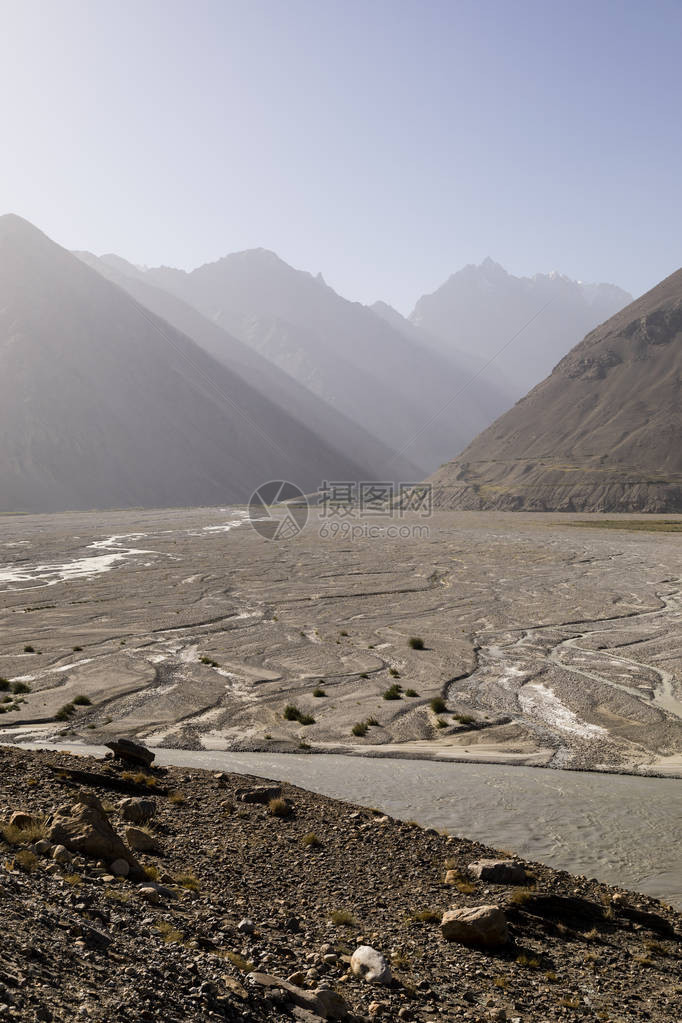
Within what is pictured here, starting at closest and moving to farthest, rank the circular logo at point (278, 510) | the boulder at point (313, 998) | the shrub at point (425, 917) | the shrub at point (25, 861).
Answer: the boulder at point (313, 998) → the shrub at point (25, 861) → the shrub at point (425, 917) → the circular logo at point (278, 510)

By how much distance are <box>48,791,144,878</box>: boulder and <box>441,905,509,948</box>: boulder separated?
332 centimetres

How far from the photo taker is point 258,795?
36.7 ft

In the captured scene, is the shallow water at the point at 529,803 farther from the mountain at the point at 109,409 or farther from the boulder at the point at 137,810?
the mountain at the point at 109,409

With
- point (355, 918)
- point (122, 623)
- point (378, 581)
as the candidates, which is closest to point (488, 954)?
point (355, 918)

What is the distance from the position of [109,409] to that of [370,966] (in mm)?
152627

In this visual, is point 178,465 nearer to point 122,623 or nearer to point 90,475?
point 90,475

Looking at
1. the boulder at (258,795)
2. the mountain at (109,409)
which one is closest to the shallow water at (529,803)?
the boulder at (258,795)

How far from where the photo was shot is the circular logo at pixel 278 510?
72.6 metres

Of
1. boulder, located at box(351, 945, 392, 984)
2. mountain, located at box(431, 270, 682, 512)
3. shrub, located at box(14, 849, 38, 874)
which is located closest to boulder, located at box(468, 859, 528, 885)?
boulder, located at box(351, 945, 392, 984)

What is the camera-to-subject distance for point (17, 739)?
1503 centimetres

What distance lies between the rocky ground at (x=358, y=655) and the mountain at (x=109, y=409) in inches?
3606

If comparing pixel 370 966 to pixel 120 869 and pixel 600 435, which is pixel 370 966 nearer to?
pixel 120 869

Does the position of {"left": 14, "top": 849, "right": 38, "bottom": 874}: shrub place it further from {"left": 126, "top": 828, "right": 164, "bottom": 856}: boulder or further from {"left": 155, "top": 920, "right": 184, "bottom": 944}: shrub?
{"left": 126, "top": 828, "right": 164, "bottom": 856}: boulder

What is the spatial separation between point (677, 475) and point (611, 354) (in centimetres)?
4292
